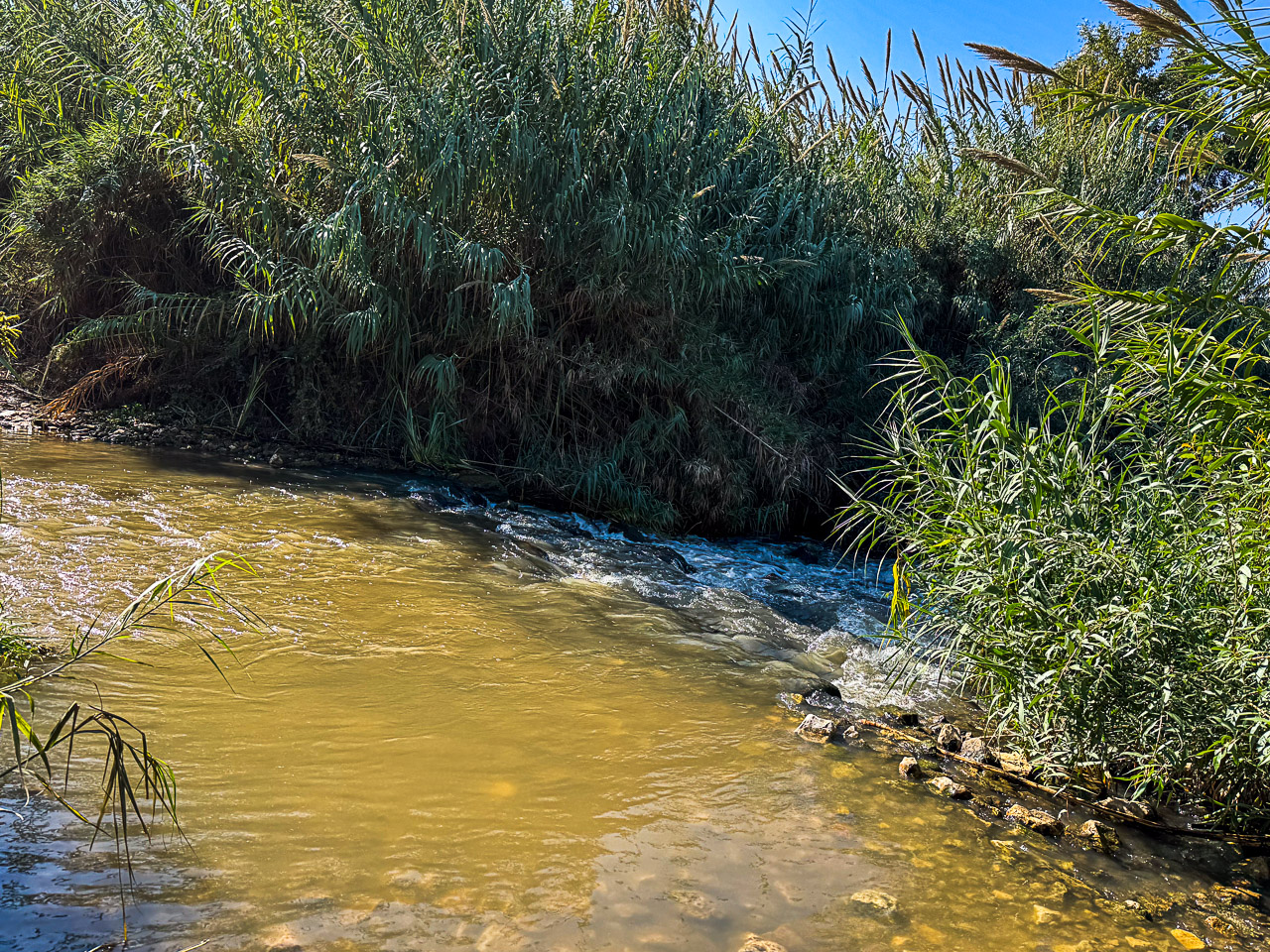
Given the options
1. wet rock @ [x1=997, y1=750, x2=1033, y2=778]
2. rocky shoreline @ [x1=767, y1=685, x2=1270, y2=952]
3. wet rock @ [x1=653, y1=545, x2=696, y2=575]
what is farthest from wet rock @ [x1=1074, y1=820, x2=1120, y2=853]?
wet rock @ [x1=653, y1=545, x2=696, y2=575]

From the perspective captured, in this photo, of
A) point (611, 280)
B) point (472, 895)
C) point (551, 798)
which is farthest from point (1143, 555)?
point (611, 280)

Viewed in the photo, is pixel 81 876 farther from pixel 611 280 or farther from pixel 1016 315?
pixel 1016 315

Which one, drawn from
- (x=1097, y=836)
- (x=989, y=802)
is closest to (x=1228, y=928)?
(x=1097, y=836)

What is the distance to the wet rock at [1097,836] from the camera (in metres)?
2.62

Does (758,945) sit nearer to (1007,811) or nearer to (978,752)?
(1007,811)

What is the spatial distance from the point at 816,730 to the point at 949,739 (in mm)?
496

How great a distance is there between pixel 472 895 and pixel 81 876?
0.80m

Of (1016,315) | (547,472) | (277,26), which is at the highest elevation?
(277,26)

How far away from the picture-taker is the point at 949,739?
3242 millimetres

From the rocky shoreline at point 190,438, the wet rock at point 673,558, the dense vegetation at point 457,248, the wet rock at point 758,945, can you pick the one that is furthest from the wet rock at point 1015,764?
the rocky shoreline at point 190,438

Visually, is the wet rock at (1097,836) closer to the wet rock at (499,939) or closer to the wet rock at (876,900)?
the wet rock at (876,900)

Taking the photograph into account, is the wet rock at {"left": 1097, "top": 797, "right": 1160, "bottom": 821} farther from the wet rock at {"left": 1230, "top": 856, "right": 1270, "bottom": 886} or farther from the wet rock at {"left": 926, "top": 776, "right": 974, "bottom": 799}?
the wet rock at {"left": 926, "top": 776, "right": 974, "bottom": 799}

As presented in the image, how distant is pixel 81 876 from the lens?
6.12 ft

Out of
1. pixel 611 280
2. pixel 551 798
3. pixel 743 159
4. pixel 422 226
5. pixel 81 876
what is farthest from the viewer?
pixel 743 159
